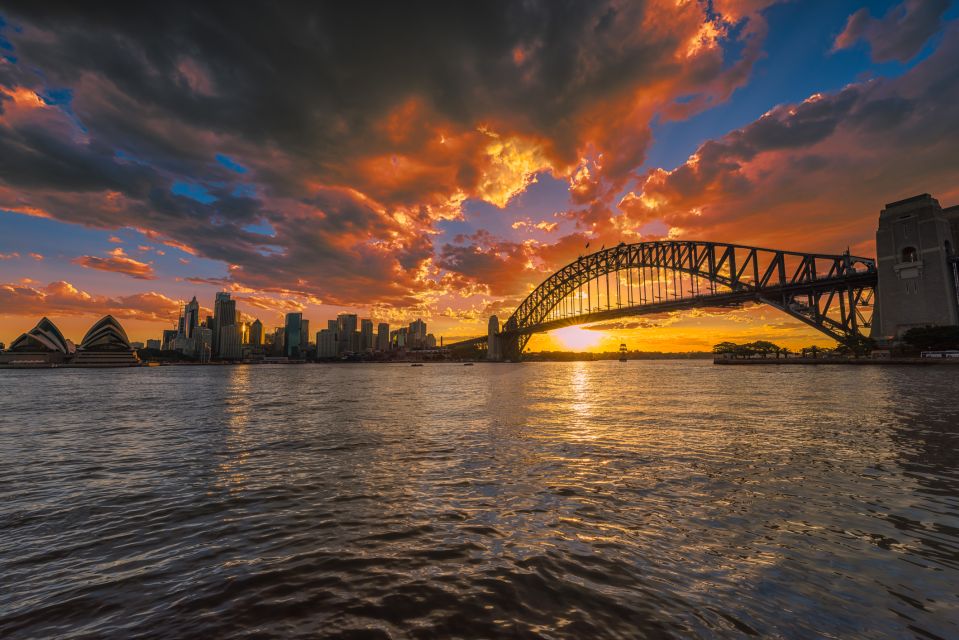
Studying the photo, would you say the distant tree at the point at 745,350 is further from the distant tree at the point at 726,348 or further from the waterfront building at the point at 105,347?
the waterfront building at the point at 105,347

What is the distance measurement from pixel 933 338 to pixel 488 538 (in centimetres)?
8484

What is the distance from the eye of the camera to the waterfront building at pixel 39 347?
445 feet

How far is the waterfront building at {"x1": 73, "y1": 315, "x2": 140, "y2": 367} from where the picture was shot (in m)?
140

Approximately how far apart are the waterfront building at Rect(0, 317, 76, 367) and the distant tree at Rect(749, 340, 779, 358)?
23306 centimetres

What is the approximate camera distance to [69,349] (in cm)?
14475

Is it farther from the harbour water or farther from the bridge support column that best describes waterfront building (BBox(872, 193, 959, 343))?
the bridge support column

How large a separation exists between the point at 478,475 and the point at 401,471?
6.56 feet

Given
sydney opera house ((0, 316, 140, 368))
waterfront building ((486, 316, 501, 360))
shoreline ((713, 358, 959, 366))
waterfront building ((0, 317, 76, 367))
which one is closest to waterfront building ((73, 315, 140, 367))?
sydney opera house ((0, 316, 140, 368))

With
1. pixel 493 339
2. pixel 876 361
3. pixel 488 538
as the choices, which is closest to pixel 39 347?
pixel 493 339

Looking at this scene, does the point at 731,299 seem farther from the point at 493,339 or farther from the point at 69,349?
the point at 69,349

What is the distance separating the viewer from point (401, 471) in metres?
10.1

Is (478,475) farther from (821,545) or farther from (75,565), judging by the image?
(75,565)

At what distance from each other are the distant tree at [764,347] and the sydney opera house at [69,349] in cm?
21764

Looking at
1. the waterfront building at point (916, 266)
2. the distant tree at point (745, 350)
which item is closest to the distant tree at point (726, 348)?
the distant tree at point (745, 350)
